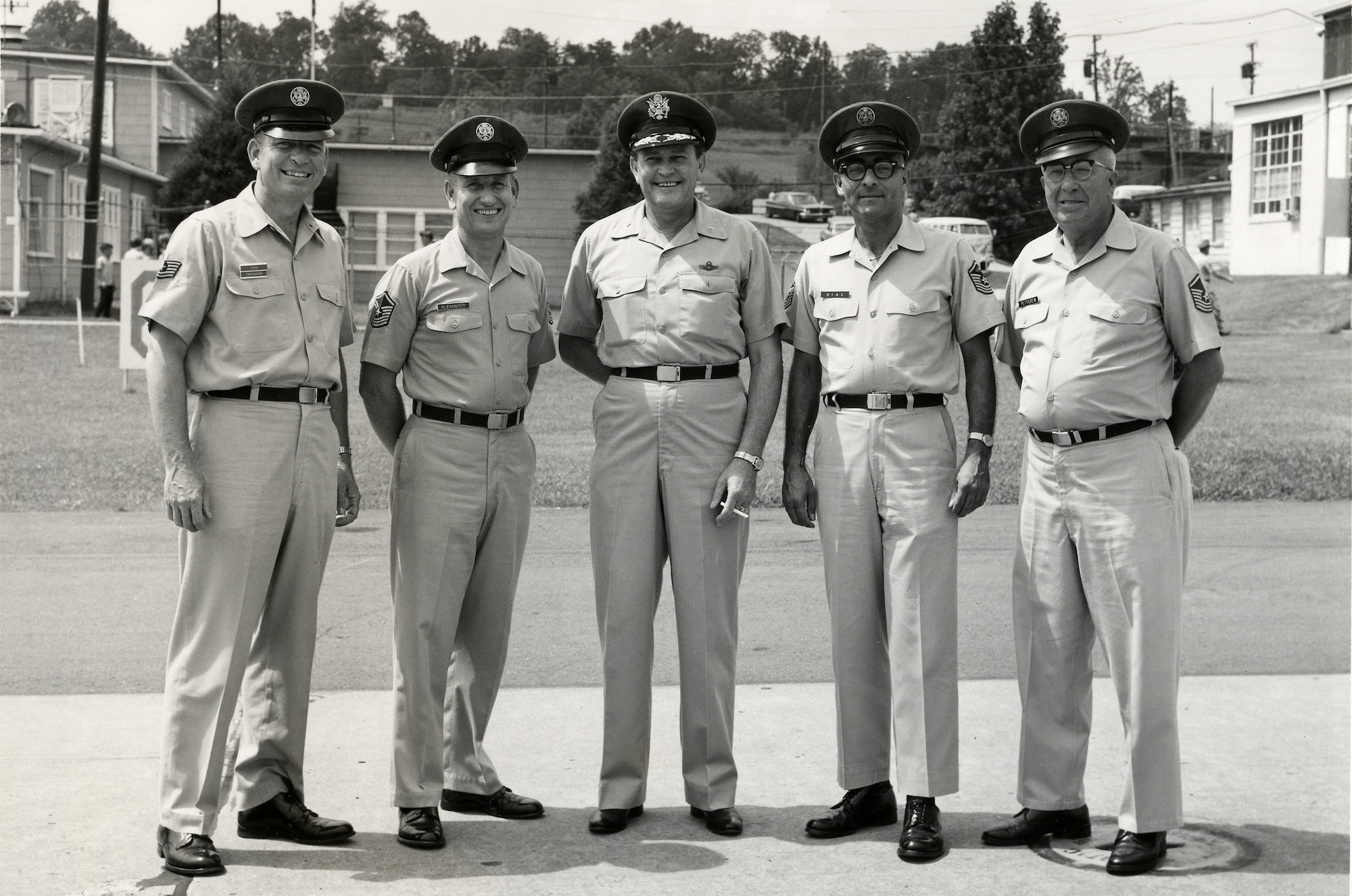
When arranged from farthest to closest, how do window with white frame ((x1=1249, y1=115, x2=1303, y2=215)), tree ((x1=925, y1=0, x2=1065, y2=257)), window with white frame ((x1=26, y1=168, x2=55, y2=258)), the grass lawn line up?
window with white frame ((x1=1249, y1=115, x2=1303, y2=215)) < window with white frame ((x1=26, y1=168, x2=55, y2=258)) < tree ((x1=925, y1=0, x2=1065, y2=257)) < the grass lawn

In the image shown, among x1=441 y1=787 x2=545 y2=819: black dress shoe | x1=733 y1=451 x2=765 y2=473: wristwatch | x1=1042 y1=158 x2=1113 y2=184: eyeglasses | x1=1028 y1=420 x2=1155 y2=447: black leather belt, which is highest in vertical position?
x1=1042 y1=158 x2=1113 y2=184: eyeglasses

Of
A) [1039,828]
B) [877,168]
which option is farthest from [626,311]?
[1039,828]

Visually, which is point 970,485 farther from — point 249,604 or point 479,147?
point 249,604

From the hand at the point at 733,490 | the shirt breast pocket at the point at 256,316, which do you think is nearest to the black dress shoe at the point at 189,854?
the shirt breast pocket at the point at 256,316

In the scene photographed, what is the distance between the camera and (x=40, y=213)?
98.9 ft

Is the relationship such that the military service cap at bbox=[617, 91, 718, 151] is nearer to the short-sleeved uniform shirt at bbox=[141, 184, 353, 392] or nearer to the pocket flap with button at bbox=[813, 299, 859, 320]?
the pocket flap with button at bbox=[813, 299, 859, 320]

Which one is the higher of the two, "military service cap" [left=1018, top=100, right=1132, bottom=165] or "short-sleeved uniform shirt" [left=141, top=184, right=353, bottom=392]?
"military service cap" [left=1018, top=100, right=1132, bottom=165]

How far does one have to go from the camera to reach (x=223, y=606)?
4039 mm

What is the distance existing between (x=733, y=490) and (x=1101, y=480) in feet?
3.77

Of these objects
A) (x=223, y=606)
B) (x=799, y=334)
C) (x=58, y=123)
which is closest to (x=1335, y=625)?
(x=799, y=334)

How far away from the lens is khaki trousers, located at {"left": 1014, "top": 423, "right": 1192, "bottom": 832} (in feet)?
13.4

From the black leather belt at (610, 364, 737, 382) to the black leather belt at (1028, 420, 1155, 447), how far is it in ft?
3.70

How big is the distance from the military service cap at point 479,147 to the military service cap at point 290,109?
1.22 feet

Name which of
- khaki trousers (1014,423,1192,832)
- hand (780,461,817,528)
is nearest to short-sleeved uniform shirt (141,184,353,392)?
hand (780,461,817,528)
